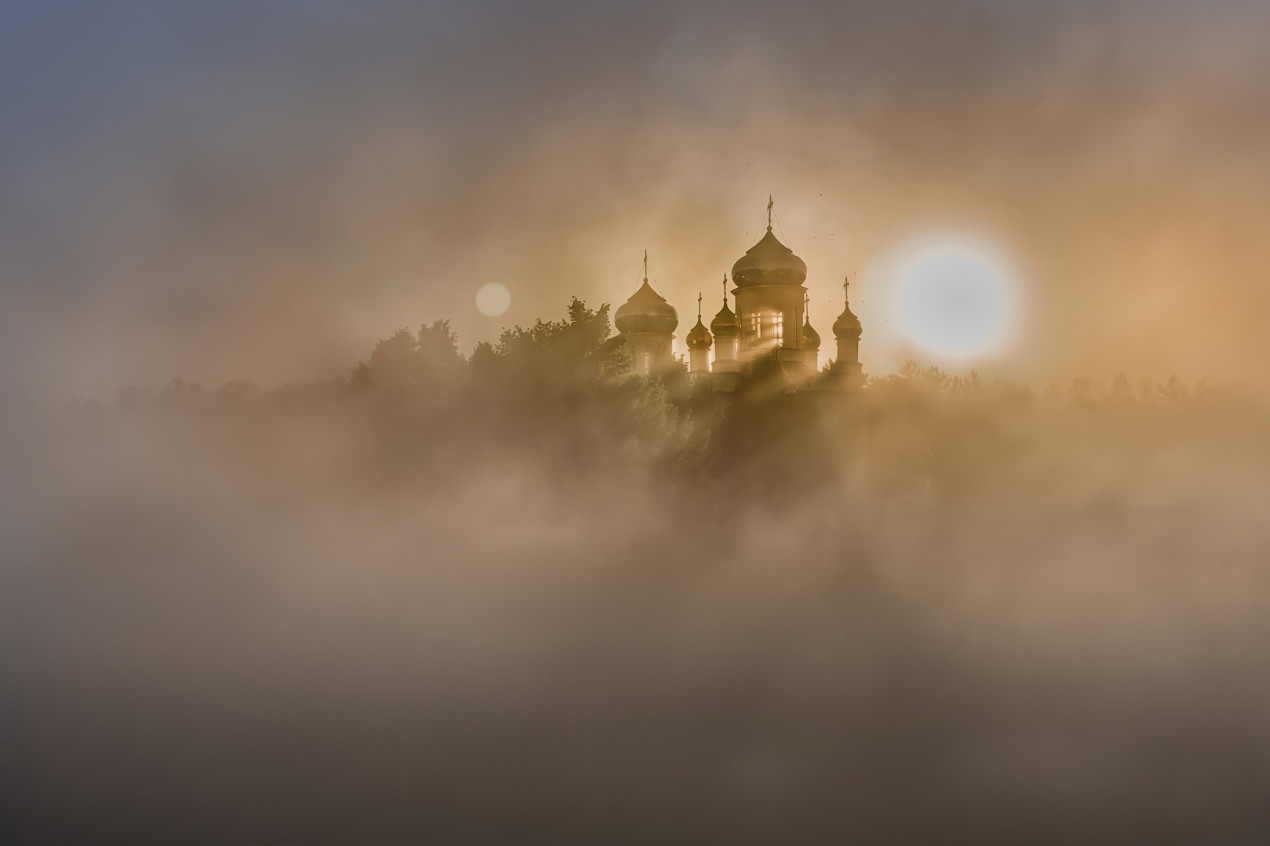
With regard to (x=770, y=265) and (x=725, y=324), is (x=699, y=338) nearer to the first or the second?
(x=725, y=324)

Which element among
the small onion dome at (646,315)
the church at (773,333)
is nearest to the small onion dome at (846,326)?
the church at (773,333)

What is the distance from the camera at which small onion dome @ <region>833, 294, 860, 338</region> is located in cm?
5369

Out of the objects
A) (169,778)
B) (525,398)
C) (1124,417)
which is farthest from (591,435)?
(1124,417)

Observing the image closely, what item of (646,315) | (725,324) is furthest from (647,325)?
(725,324)

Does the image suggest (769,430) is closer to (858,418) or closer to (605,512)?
(858,418)

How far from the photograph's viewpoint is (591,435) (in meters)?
33.5

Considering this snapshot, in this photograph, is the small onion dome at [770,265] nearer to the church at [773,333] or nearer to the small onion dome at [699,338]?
the church at [773,333]

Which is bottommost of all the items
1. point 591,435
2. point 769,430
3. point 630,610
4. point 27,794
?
point 27,794

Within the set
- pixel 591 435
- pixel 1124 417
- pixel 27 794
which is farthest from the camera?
pixel 1124 417

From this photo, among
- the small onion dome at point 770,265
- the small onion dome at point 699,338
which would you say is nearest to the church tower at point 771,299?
the small onion dome at point 770,265

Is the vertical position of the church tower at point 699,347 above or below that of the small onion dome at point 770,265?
below

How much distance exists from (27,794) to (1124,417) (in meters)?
63.6

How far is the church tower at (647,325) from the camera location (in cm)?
5516

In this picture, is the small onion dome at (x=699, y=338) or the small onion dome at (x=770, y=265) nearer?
the small onion dome at (x=770, y=265)
